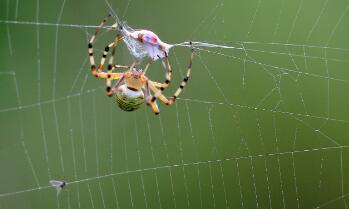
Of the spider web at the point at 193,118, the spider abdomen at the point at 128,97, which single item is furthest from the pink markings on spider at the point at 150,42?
the spider web at the point at 193,118


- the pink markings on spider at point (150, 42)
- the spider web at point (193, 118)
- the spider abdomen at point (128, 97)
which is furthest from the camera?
the spider web at point (193, 118)

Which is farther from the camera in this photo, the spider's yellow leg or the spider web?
the spider web

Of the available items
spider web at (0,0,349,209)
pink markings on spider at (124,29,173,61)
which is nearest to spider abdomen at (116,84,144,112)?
pink markings on spider at (124,29,173,61)

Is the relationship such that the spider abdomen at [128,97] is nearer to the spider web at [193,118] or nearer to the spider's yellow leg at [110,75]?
the spider's yellow leg at [110,75]

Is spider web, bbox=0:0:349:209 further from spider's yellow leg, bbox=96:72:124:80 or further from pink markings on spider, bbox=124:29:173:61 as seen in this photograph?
pink markings on spider, bbox=124:29:173:61

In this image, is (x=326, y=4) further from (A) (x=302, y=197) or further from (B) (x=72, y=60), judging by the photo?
(B) (x=72, y=60)

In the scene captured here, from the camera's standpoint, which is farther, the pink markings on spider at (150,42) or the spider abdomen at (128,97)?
the spider abdomen at (128,97)
